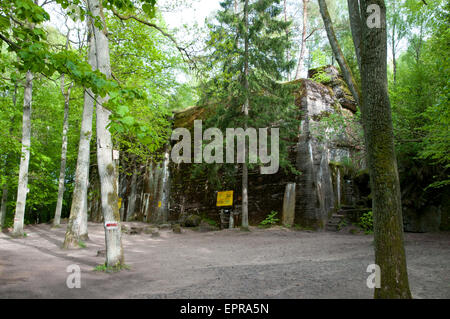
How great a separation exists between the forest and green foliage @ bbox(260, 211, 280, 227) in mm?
68

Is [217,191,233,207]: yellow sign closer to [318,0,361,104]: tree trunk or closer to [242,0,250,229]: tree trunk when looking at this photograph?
[242,0,250,229]: tree trunk

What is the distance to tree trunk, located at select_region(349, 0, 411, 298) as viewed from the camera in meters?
3.39

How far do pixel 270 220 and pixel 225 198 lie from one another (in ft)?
10.2

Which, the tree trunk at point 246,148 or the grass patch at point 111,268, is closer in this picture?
the grass patch at point 111,268

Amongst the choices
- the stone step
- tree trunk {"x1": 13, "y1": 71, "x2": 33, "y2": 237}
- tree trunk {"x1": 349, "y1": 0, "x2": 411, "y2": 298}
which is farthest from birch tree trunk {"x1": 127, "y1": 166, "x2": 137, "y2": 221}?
tree trunk {"x1": 349, "y1": 0, "x2": 411, "y2": 298}

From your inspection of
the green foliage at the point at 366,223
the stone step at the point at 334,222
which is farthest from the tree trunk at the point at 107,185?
the green foliage at the point at 366,223

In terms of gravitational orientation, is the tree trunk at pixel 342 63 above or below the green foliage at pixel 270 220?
above

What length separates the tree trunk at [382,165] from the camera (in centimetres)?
339

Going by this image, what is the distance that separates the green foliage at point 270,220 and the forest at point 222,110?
7cm

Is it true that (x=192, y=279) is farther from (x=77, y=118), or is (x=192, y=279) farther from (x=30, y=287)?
(x=77, y=118)

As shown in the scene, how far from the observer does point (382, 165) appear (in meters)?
3.54

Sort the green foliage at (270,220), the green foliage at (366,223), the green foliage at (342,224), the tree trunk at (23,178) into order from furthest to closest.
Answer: the green foliage at (270,220) → the green foliage at (342,224) → the green foliage at (366,223) → the tree trunk at (23,178)

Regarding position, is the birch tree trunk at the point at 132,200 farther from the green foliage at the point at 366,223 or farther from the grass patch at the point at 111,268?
the grass patch at the point at 111,268

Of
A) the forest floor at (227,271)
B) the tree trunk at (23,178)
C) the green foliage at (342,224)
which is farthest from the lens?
the green foliage at (342,224)
